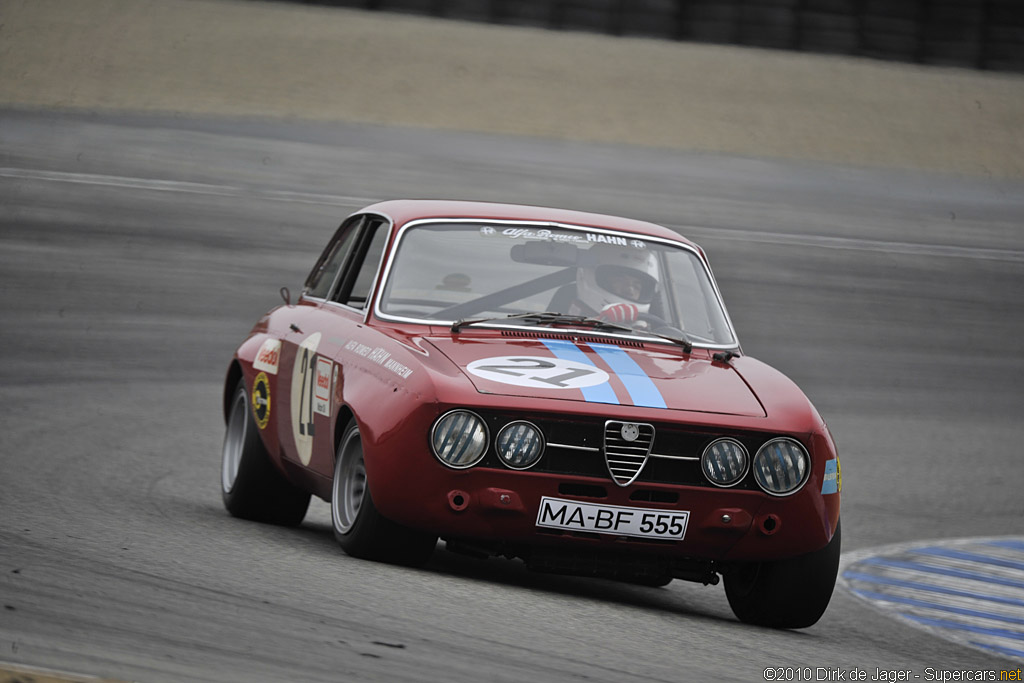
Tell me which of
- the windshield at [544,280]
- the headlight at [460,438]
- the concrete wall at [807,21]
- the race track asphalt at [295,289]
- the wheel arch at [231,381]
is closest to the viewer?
the race track asphalt at [295,289]

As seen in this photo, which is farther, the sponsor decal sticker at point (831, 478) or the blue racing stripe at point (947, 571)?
the blue racing stripe at point (947, 571)

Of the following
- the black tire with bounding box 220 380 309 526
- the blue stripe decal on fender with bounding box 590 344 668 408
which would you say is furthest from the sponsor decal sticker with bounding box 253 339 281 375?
the blue stripe decal on fender with bounding box 590 344 668 408

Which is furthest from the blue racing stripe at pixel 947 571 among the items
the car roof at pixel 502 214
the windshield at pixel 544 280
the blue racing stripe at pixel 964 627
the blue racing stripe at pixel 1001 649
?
the car roof at pixel 502 214

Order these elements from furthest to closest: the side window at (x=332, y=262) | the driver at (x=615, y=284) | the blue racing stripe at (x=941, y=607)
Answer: the side window at (x=332, y=262)
the blue racing stripe at (x=941, y=607)
the driver at (x=615, y=284)

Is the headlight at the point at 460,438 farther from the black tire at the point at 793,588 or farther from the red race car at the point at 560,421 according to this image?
the black tire at the point at 793,588

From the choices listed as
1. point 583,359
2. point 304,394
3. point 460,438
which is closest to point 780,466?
point 583,359

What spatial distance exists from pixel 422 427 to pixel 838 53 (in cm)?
2679

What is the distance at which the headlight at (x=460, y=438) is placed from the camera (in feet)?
17.2

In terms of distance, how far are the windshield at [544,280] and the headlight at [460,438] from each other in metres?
1.05

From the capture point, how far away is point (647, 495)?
5363 millimetres

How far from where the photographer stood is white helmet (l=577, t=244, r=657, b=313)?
6.52 metres

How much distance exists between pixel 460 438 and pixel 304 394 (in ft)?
4.64

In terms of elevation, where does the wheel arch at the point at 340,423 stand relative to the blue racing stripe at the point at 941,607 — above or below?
above

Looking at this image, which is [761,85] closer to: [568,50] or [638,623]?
[568,50]
